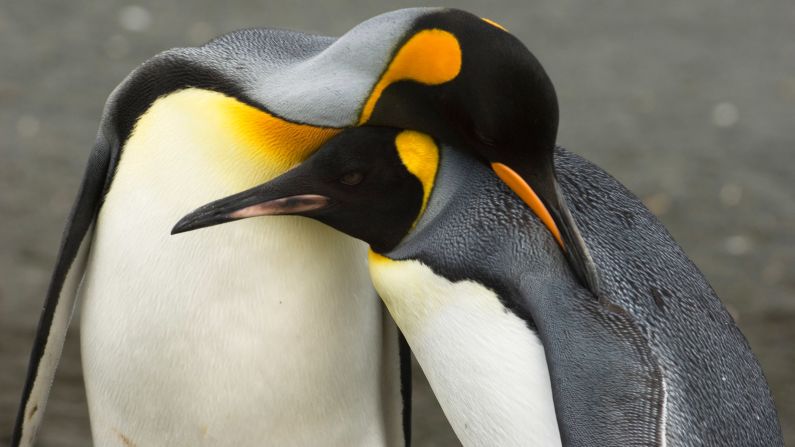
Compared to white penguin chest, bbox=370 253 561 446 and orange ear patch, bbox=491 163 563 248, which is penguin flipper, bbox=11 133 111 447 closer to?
Result: white penguin chest, bbox=370 253 561 446

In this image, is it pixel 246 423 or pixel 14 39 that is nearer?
pixel 246 423

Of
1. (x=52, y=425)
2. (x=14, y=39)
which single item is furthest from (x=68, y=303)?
(x=14, y=39)

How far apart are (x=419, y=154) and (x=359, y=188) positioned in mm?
100

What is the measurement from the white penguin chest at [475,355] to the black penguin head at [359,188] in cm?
7

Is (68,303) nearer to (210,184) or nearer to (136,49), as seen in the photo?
(210,184)

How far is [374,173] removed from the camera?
168cm

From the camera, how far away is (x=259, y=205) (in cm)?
167

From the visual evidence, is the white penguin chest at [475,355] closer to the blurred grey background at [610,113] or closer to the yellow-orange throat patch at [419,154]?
the yellow-orange throat patch at [419,154]

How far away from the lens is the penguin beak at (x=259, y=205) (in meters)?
1.66

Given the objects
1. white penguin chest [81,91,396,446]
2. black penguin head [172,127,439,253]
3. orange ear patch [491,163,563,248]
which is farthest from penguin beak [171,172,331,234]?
orange ear patch [491,163,563,248]

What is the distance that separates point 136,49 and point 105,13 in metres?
0.37

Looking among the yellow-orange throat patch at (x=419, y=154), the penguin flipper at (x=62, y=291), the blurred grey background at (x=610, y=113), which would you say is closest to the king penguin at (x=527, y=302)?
the yellow-orange throat patch at (x=419, y=154)

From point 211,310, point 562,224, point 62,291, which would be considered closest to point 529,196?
point 562,224

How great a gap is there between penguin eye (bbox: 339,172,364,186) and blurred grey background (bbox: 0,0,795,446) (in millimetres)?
1571
